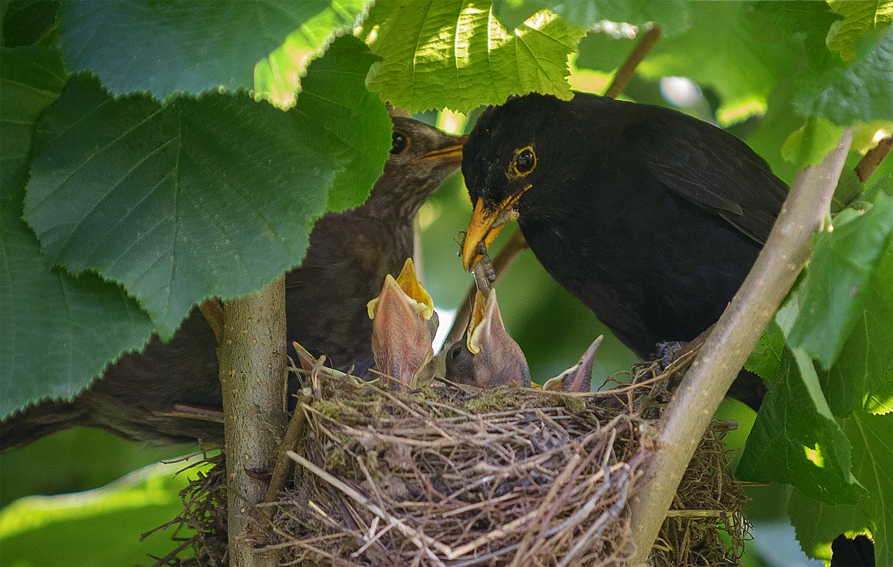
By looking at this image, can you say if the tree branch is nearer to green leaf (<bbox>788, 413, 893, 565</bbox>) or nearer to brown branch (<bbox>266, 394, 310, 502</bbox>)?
brown branch (<bbox>266, 394, 310, 502</bbox>)

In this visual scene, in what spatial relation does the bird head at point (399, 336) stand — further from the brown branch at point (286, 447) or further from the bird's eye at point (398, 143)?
the bird's eye at point (398, 143)

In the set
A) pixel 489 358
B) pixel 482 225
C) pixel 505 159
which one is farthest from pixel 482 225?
pixel 489 358

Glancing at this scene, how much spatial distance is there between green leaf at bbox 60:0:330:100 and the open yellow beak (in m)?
1.03

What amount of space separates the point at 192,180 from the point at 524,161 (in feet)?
3.39

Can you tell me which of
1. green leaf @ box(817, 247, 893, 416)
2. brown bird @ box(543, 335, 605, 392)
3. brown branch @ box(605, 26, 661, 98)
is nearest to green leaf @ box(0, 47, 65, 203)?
brown bird @ box(543, 335, 605, 392)

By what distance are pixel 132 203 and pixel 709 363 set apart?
2.56ft

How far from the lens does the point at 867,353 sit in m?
1.09

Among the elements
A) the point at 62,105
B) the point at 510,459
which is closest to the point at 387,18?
the point at 62,105

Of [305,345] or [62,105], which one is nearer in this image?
[62,105]

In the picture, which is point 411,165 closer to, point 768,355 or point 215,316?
point 215,316

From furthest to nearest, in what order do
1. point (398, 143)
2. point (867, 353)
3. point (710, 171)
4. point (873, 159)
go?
1. point (398, 143)
2. point (710, 171)
3. point (873, 159)
4. point (867, 353)

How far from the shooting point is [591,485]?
1090 millimetres

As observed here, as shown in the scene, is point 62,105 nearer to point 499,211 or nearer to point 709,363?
point 709,363

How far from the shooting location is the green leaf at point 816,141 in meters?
1.00
